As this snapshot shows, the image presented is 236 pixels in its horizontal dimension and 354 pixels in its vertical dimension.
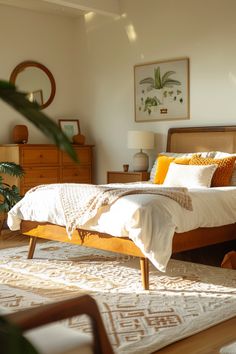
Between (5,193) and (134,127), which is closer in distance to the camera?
(5,193)

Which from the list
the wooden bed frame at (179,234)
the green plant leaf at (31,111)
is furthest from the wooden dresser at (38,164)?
the green plant leaf at (31,111)

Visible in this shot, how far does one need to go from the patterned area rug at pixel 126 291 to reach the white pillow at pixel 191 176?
2.74ft

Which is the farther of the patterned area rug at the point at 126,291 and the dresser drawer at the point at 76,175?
the dresser drawer at the point at 76,175

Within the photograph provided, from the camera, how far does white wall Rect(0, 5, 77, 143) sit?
6.82 meters

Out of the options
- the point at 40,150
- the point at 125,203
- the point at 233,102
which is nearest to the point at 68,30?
the point at 40,150

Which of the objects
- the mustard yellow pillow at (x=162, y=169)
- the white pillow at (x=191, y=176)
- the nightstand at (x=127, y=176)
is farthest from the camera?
the nightstand at (x=127, y=176)

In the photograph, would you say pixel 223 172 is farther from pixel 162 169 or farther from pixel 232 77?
pixel 232 77

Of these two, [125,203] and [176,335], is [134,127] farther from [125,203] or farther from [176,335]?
[176,335]

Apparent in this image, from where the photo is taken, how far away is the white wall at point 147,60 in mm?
5820

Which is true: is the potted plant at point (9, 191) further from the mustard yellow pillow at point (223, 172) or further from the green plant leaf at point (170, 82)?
the mustard yellow pillow at point (223, 172)

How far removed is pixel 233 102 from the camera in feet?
18.8

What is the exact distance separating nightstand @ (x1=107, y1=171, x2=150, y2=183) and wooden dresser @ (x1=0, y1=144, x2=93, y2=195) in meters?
0.38

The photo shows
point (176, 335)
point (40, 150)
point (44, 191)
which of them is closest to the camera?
point (176, 335)

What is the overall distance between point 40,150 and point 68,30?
6.27 feet
